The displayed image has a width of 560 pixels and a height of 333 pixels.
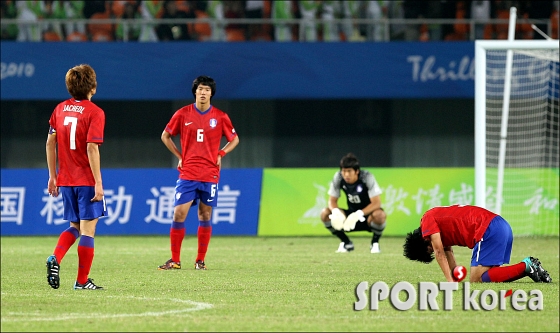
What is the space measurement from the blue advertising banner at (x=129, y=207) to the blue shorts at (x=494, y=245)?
9.45 metres

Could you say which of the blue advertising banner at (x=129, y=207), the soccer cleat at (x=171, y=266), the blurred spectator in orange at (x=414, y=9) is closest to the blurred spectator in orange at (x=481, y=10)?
the blurred spectator in orange at (x=414, y=9)

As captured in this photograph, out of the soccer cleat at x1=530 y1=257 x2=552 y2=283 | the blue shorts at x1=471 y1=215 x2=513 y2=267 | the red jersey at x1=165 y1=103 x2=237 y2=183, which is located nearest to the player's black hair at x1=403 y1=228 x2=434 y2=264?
the blue shorts at x1=471 y1=215 x2=513 y2=267

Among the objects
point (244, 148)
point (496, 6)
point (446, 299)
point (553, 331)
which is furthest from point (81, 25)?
point (553, 331)

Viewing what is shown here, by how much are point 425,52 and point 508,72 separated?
4.23 meters

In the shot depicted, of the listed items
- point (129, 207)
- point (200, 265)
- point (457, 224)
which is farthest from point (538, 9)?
point (457, 224)

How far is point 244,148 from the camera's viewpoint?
23.4 metres

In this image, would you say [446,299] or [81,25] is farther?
[81,25]

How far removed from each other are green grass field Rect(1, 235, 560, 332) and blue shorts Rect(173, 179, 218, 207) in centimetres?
76

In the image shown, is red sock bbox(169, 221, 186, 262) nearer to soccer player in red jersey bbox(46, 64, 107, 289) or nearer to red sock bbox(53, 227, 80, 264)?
red sock bbox(53, 227, 80, 264)

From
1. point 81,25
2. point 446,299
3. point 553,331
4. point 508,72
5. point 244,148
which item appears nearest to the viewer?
point 553,331

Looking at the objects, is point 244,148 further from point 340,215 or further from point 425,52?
point 340,215

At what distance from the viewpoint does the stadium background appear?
18484 mm

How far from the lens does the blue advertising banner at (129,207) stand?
18406 mm

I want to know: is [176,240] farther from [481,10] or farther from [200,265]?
[481,10]
